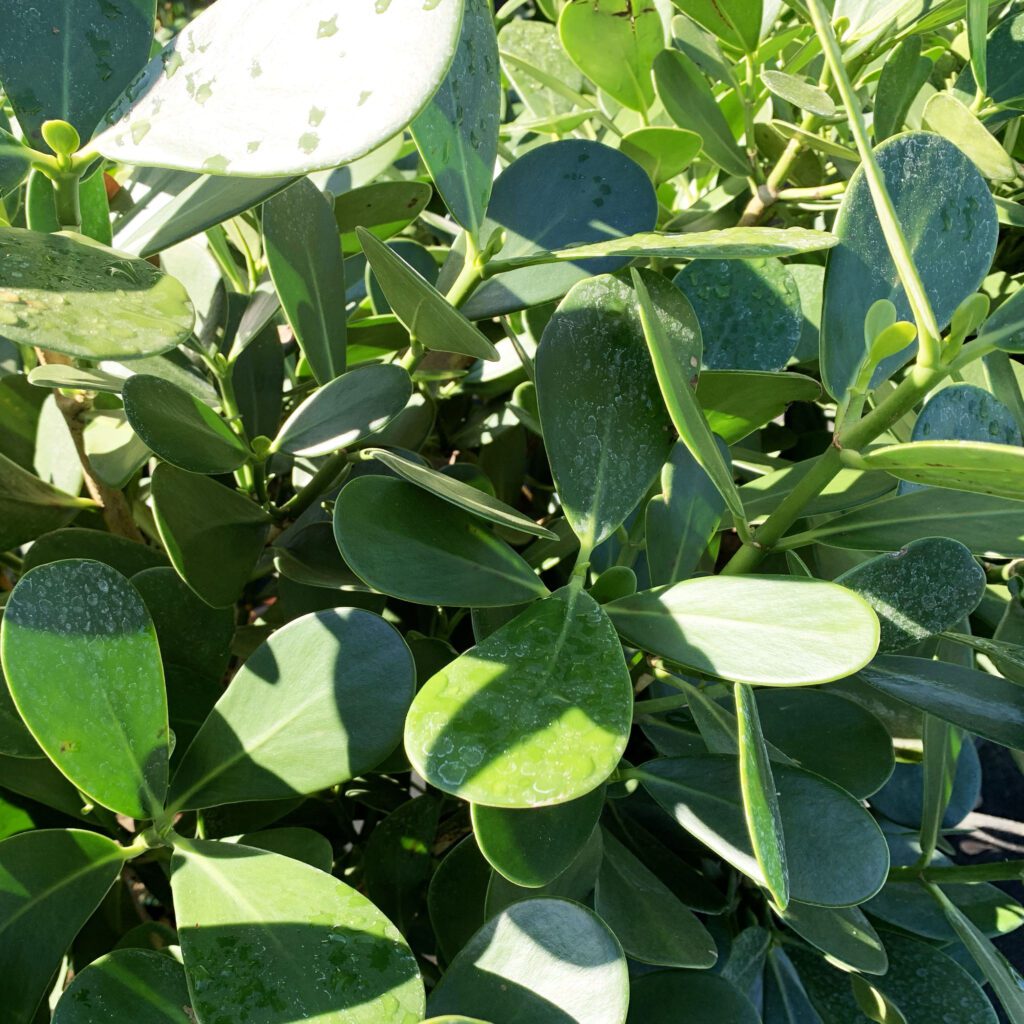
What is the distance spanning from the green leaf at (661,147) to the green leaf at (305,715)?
36 centimetres

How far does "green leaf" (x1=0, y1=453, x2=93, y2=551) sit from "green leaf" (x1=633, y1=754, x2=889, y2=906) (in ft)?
1.32

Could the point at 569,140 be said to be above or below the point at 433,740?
above

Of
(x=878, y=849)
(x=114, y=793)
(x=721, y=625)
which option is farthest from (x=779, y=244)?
(x=114, y=793)

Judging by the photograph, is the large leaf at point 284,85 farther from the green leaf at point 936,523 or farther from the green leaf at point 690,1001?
the green leaf at point 690,1001

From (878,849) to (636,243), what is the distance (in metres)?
0.31

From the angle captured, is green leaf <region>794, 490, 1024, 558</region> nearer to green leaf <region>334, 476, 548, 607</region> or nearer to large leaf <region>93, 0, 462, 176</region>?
→ green leaf <region>334, 476, 548, 607</region>

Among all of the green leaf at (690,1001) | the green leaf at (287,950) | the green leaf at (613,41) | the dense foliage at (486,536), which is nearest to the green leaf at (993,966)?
the dense foliage at (486,536)

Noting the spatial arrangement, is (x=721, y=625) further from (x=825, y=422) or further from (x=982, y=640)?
(x=825, y=422)

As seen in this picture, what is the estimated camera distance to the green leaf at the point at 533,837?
38 centimetres

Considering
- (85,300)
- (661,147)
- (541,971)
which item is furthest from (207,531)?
(661,147)

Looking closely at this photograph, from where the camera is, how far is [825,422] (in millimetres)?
833

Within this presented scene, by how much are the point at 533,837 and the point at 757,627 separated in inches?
Result: 5.4

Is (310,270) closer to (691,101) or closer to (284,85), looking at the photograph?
(284,85)

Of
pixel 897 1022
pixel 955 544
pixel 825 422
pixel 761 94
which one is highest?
pixel 761 94
